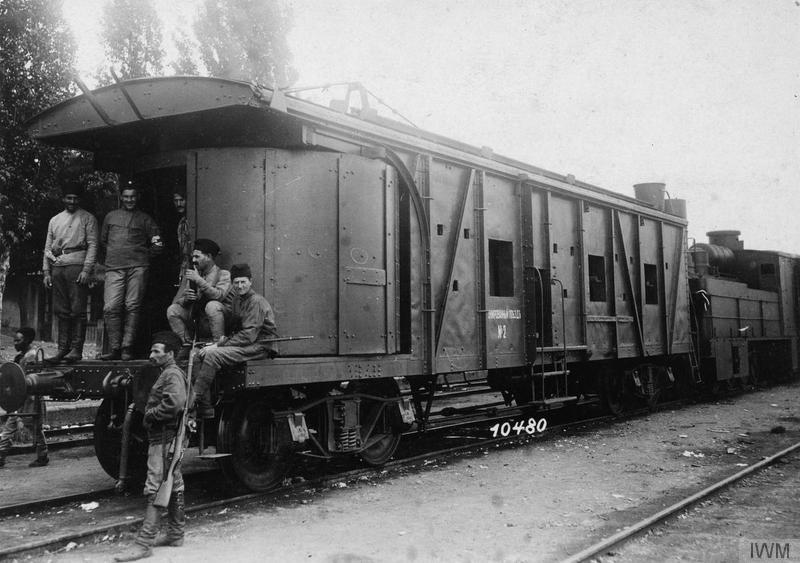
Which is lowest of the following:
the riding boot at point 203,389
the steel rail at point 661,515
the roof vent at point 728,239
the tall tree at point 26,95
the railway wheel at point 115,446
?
the steel rail at point 661,515

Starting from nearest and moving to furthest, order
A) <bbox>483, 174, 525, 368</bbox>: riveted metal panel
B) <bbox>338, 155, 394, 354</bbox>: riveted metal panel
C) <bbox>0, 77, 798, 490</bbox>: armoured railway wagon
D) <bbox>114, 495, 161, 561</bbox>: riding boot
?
<bbox>114, 495, 161, 561</bbox>: riding boot → <bbox>0, 77, 798, 490</bbox>: armoured railway wagon → <bbox>338, 155, 394, 354</bbox>: riveted metal panel → <bbox>483, 174, 525, 368</bbox>: riveted metal panel

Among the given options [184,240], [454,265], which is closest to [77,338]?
[184,240]

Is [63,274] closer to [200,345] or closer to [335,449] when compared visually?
[200,345]

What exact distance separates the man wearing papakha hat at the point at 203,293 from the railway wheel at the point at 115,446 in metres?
0.98

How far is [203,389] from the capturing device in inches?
234

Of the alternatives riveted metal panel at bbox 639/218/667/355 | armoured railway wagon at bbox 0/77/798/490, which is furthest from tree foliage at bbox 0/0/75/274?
riveted metal panel at bbox 639/218/667/355

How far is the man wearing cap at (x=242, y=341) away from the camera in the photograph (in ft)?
19.5

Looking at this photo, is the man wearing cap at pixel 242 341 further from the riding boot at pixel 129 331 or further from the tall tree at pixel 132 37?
the tall tree at pixel 132 37

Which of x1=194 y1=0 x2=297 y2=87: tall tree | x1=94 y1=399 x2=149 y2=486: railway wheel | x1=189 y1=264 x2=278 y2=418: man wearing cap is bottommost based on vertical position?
x1=94 y1=399 x2=149 y2=486: railway wheel

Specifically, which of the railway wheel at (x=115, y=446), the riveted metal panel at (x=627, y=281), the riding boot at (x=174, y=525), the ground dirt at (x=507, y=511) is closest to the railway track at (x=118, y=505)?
the ground dirt at (x=507, y=511)

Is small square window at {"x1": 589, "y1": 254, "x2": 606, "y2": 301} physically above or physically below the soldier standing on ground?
above

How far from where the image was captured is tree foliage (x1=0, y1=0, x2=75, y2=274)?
1564 cm

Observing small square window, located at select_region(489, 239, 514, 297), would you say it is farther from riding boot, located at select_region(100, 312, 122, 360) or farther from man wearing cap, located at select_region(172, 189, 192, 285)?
riding boot, located at select_region(100, 312, 122, 360)

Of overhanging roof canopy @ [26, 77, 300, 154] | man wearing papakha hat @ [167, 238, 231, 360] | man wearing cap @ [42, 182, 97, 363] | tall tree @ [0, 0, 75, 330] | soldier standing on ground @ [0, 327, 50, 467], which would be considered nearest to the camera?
overhanging roof canopy @ [26, 77, 300, 154]
